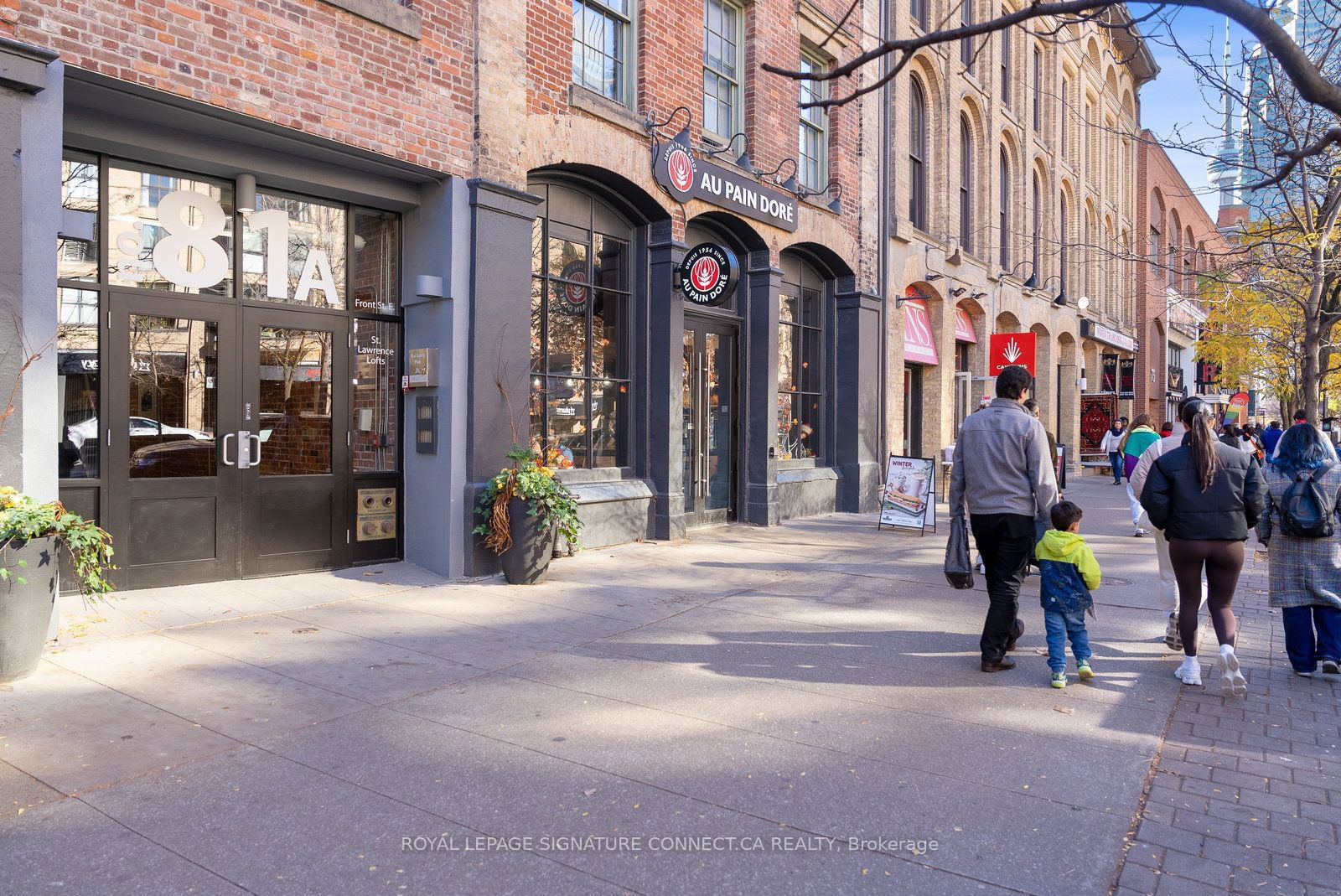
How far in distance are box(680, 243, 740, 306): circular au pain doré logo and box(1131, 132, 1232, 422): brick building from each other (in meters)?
23.0

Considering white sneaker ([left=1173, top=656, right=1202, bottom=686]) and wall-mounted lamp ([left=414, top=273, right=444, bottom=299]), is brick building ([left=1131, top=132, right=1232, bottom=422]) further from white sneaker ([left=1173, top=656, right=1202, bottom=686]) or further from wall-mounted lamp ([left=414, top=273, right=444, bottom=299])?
wall-mounted lamp ([left=414, top=273, right=444, bottom=299])

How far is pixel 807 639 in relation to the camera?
6.52 metres

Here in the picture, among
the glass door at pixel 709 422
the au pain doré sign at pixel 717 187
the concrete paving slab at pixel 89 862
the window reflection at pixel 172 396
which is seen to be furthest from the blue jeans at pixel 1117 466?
the concrete paving slab at pixel 89 862

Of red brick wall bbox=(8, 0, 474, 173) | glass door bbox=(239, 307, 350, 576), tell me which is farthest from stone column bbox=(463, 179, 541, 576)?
glass door bbox=(239, 307, 350, 576)

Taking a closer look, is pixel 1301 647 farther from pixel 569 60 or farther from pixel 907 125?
pixel 907 125

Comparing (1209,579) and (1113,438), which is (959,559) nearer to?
(1209,579)

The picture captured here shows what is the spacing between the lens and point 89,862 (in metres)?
3.18

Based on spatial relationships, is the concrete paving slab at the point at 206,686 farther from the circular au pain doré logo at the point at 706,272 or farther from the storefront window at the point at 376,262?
the circular au pain doré logo at the point at 706,272

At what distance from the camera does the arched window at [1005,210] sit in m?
21.4

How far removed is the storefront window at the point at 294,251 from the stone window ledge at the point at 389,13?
5.41ft

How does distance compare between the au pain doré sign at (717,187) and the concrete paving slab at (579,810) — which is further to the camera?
the au pain doré sign at (717,187)

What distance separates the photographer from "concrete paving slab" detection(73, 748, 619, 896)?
122 inches

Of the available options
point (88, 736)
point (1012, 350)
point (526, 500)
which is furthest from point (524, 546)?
point (1012, 350)

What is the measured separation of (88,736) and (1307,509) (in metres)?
6.97
